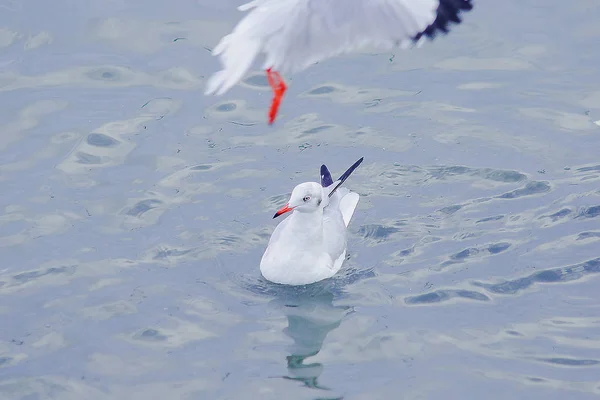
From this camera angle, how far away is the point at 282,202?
8695mm

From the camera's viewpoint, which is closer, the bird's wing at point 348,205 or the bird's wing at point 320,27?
the bird's wing at point 320,27

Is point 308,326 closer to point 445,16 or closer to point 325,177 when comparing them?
point 325,177

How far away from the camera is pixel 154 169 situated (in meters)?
9.02

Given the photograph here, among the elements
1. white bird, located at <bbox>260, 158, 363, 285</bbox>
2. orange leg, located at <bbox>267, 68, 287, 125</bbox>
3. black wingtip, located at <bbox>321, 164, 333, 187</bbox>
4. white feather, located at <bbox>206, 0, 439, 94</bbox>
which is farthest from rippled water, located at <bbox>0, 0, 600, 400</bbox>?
white feather, located at <bbox>206, 0, 439, 94</bbox>

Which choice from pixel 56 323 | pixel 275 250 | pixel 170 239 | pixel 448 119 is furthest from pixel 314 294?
pixel 448 119

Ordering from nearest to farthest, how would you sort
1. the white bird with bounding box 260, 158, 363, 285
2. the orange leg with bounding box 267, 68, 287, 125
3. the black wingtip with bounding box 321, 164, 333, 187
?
the orange leg with bounding box 267, 68, 287, 125 → the white bird with bounding box 260, 158, 363, 285 → the black wingtip with bounding box 321, 164, 333, 187

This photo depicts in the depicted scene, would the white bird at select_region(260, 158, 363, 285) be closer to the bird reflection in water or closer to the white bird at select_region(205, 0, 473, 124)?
the bird reflection in water

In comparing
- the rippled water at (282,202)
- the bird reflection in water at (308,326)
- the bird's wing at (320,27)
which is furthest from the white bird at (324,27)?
the rippled water at (282,202)

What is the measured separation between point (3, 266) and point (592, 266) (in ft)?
13.2

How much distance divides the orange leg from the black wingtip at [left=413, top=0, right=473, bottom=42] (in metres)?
0.79

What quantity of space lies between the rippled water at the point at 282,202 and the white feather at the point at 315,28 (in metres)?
1.89

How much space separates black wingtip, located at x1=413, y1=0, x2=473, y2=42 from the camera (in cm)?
628

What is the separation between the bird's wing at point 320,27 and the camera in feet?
19.9

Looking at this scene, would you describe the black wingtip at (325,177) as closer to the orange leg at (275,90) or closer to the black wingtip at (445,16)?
the orange leg at (275,90)
